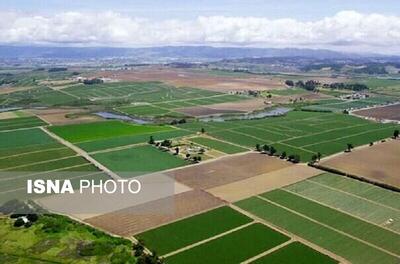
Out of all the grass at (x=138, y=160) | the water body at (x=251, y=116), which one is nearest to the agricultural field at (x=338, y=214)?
the grass at (x=138, y=160)

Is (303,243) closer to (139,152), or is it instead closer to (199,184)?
(199,184)

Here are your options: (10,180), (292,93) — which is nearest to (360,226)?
(10,180)

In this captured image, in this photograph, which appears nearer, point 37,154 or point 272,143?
point 37,154

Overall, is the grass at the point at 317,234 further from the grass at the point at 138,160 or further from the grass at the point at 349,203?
the grass at the point at 138,160

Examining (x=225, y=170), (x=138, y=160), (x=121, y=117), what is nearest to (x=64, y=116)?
(x=121, y=117)

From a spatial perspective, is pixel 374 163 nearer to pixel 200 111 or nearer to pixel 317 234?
pixel 317 234

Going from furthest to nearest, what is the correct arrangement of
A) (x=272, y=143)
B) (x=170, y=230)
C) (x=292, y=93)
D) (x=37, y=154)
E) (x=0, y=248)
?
(x=292, y=93)
(x=272, y=143)
(x=37, y=154)
(x=170, y=230)
(x=0, y=248)

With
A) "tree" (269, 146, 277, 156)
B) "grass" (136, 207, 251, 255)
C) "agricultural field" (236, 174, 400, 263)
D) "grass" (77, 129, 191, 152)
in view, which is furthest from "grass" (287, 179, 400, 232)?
"grass" (77, 129, 191, 152)
